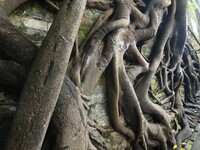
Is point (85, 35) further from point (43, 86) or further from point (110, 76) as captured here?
point (43, 86)

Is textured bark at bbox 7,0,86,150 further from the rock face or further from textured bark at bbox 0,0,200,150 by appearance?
the rock face

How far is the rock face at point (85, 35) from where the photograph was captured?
1792 mm

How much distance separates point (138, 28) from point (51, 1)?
1.02m

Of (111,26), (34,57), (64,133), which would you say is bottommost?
(64,133)

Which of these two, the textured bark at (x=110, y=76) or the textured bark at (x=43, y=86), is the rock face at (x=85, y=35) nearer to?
the textured bark at (x=110, y=76)

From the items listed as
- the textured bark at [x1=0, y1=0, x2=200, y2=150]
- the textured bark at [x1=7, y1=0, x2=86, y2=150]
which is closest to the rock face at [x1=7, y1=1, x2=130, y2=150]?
the textured bark at [x1=0, y1=0, x2=200, y2=150]

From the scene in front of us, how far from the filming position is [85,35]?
7.07 ft

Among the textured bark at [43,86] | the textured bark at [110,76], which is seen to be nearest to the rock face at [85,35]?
the textured bark at [110,76]

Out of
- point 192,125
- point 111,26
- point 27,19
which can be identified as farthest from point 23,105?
point 192,125

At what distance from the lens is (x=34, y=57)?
53.5 inches

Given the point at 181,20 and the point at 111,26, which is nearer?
the point at 111,26

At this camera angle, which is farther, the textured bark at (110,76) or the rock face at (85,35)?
the rock face at (85,35)

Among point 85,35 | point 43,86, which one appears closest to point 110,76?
point 85,35

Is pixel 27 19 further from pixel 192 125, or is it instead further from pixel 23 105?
pixel 192 125
